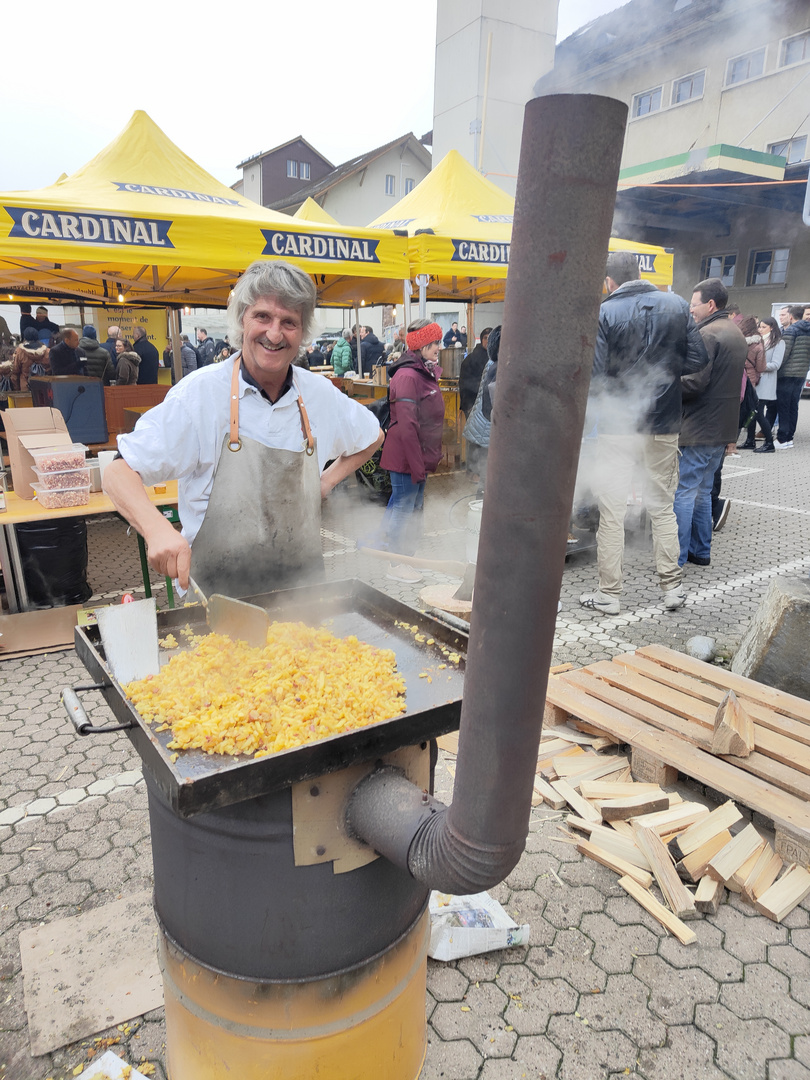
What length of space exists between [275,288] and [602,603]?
399 centimetres

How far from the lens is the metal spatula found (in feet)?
6.04

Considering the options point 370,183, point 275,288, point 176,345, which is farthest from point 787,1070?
point 370,183

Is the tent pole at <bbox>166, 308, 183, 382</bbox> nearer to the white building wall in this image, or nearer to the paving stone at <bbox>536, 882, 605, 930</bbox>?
the paving stone at <bbox>536, 882, 605, 930</bbox>

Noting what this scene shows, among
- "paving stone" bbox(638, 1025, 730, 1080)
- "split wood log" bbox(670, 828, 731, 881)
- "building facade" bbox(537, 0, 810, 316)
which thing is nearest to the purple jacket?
"building facade" bbox(537, 0, 810, 316)

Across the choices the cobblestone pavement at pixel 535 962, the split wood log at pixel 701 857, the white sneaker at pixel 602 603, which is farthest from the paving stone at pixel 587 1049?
the white sneaker at pixel 602 603

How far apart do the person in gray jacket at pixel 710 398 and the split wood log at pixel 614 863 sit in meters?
3.93

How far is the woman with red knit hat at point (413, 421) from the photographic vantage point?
20.1 feet

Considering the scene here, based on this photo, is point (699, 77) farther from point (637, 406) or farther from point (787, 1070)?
point (637, 406)

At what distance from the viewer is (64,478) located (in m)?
4.96

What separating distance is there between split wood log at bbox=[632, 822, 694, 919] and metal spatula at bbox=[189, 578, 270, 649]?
1.91 m

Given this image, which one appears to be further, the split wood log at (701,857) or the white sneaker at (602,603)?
the white sneaker at (602,603)

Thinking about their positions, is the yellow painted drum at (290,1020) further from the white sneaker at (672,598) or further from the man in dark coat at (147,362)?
the man in dark coat at (147,362)

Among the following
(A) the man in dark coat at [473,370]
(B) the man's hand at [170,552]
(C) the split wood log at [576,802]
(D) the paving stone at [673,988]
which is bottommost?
(D) the paving stone at [673,988]

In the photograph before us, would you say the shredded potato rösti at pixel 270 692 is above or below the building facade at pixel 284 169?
below
